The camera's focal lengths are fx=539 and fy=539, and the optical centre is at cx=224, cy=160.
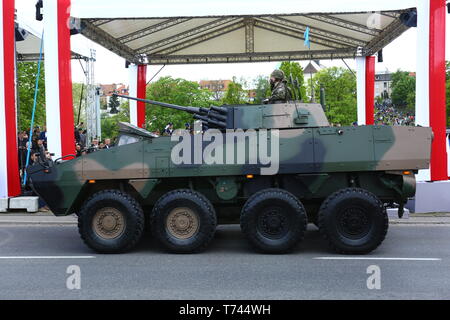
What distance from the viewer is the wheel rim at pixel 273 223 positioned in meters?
7.39

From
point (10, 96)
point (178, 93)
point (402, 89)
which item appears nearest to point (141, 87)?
point (10, 96)

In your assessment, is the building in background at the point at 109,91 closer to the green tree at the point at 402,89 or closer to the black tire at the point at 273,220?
the black tire at the point at 273,220

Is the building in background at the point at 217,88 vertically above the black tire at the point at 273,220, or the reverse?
the building in background at the point at 217,88

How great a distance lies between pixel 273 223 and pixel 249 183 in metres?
0.80

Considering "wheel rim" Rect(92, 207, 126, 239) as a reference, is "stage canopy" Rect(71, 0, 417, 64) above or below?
above

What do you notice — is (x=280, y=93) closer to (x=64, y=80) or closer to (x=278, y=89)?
(x=278, y=89)

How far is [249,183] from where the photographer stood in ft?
26.0

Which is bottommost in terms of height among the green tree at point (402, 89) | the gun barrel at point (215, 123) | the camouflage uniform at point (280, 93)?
the gun barrel at point (215, 123)

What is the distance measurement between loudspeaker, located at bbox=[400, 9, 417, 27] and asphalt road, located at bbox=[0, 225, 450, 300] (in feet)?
18.2

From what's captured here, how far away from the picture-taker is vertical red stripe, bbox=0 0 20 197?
11984mm

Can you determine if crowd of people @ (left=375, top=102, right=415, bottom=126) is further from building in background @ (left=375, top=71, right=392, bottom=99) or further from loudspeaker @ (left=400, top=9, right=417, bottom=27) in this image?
building in background @ (left=375, top=71, right=392, bottom=99)

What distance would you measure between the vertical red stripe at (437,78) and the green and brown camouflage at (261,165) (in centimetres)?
417

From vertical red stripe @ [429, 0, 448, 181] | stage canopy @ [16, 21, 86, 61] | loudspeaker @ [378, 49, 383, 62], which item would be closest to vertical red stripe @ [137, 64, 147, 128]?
stage canopy @ [16, 21, 86, 61]

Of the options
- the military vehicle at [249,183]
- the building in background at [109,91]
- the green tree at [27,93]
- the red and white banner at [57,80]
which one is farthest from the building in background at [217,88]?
the military vehicle at [249,183]
